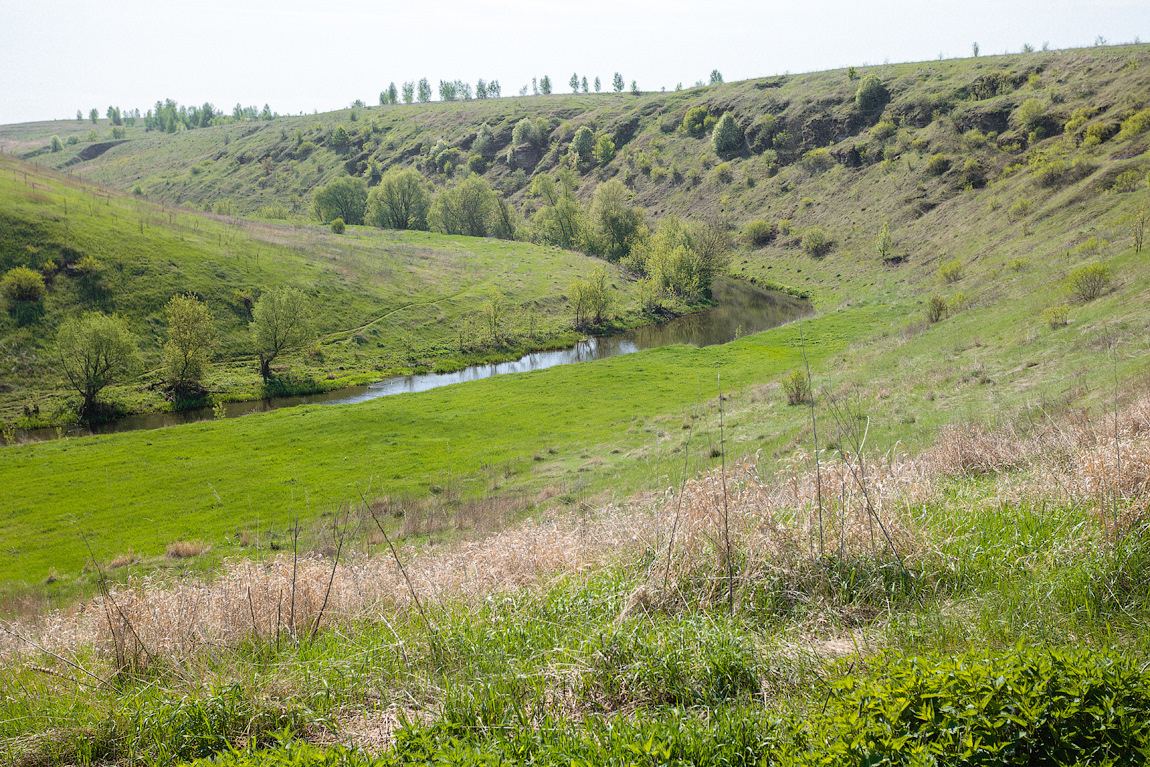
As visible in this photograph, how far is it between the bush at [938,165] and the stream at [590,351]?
26493 millimetres

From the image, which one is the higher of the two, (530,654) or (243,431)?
(530,654)

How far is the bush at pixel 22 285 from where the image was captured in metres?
46.0

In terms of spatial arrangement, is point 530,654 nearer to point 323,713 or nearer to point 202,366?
point 323,713

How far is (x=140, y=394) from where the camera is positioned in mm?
44188

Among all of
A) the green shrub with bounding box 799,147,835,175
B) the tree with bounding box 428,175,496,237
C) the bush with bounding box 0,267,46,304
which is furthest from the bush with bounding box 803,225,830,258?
the bush with bounding box 0,267,46,304

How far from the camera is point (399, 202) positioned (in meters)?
106

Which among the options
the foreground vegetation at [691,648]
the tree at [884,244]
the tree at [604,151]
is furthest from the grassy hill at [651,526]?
the tree at [604,151]

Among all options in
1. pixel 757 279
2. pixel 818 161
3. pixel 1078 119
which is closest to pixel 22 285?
pixel 757 279

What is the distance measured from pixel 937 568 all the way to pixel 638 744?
3.87 m

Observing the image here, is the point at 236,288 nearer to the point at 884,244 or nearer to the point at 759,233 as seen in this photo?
the point at 884,244

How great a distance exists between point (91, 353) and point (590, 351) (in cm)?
4028

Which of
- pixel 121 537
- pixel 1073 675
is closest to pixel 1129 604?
pixel 1073 675

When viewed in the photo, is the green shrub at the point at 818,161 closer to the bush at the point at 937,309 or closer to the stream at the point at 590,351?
the stream at the point at 590,351

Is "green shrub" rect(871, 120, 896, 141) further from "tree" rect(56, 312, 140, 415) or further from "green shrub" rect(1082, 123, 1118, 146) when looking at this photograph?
"tree" rect(56, 312, 140, 415)
